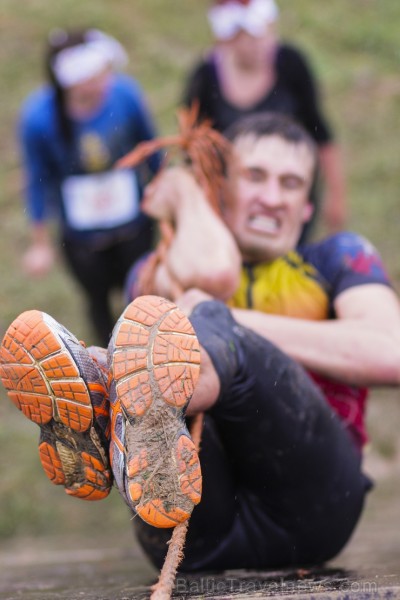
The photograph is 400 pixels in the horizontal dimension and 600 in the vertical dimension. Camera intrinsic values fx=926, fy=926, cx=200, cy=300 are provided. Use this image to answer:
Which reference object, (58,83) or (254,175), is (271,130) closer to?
(254,175)

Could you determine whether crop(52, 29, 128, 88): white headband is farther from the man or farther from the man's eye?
the man's eye

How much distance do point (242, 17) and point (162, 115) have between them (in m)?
3.67

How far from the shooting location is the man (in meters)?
1.38

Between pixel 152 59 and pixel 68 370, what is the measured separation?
6.75m

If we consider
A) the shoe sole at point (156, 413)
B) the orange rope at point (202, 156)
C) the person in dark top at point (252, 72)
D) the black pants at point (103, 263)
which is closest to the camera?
the shoe sole at point (156, 413)

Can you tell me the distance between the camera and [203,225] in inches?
79.6

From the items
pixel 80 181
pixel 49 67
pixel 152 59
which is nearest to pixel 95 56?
pixel 49 67

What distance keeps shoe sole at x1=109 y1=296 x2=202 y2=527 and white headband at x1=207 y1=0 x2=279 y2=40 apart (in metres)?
2.22

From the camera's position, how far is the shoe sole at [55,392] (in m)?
1.42

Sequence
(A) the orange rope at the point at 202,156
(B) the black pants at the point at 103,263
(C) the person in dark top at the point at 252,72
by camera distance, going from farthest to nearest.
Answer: (B) the black pants at the point at 103,263 < (C) the person in dark top at the point at 252,72 < (A) the orange rope at the point at 202,156

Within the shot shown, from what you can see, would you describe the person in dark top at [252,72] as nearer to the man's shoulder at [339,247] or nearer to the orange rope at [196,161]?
the orange rope at [196,161]

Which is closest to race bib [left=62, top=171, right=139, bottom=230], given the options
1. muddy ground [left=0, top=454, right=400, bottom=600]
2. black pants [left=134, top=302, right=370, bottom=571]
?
muddy ground [left=0, top=454, right=400, bottom=600]

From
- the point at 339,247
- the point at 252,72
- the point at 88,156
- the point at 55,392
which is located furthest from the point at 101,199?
the point at 55,392

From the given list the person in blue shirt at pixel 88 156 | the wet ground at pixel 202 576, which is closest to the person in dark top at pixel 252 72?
the person in blue shirt at pixel 88 156
